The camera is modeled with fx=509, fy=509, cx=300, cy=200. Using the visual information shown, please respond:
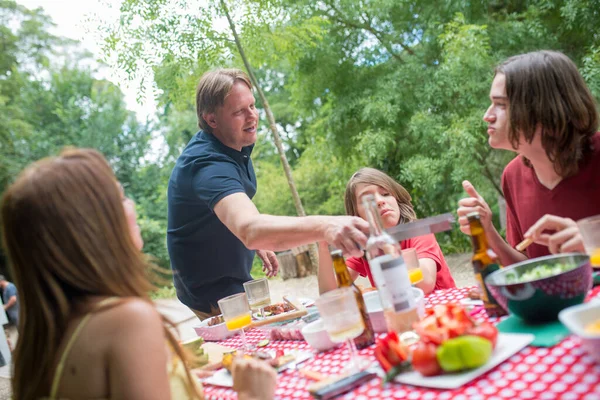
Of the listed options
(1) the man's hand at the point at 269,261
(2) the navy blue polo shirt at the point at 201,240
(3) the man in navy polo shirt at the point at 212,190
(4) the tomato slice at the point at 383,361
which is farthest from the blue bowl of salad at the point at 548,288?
(1) the man's hand at the point at 269,261

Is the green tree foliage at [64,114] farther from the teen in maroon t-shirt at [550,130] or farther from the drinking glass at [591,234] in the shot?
the drinking glass at [591,234]

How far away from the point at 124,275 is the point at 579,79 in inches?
66.3

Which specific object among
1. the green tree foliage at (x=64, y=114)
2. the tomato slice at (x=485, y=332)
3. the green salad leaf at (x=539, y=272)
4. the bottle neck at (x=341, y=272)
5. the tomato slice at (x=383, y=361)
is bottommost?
the tomato slice at (x=383, y=361)

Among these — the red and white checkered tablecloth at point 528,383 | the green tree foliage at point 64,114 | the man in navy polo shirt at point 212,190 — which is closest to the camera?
the red and white checkered tablecloth at point 528,383

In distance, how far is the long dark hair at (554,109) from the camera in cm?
180

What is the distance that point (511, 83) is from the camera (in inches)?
73.1

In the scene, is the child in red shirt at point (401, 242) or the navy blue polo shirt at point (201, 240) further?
the navy blue polo shirt at point (201, 240)

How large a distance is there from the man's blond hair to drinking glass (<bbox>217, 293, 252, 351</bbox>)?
1024mm

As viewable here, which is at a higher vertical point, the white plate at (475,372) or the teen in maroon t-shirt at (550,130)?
the teen in maroon t-shirt at (550,130)

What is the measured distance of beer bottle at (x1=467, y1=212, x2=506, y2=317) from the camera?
4.49 ft

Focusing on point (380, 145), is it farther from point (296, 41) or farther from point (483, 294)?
point (483, 294)

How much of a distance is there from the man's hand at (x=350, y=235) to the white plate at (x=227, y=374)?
1.12 ft

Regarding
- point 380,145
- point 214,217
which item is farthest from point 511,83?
point 380,145

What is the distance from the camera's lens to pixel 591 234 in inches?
54.3
